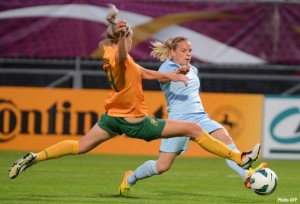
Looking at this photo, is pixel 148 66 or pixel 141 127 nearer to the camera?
pixel 141 127

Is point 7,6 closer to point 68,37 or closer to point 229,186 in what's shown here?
point 68,37

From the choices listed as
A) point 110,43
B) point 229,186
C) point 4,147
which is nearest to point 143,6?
point 4,147

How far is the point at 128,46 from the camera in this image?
404 inches

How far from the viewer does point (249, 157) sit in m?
10.5

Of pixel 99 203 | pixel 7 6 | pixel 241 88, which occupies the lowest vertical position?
pixel 99 203

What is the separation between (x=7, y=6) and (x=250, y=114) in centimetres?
566

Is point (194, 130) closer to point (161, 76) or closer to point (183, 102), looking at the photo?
point (161, 76)

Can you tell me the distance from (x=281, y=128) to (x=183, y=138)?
26.5ft

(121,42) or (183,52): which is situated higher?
(183,52)

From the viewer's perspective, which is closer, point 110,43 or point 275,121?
point 110,43

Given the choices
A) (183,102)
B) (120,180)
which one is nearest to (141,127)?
(183,102)

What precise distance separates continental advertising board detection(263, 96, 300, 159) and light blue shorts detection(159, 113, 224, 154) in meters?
7.54

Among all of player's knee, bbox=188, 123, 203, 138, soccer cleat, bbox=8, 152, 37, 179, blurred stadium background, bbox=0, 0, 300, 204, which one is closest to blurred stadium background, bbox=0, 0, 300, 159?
blurred stadium background, bbox=0, 0, 300, 204

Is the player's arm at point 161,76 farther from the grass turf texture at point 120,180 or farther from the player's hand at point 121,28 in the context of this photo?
the grass turf texture at point 120,180
